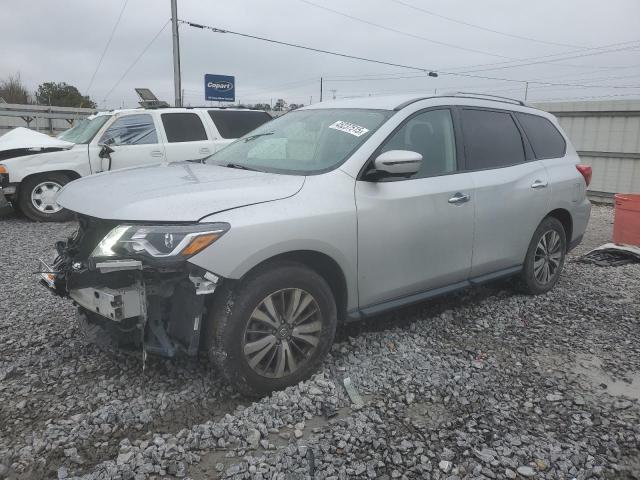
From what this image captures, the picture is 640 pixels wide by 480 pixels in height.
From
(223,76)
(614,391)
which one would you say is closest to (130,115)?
(614,391)

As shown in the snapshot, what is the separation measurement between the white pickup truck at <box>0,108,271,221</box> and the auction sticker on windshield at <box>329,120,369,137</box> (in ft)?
17.7

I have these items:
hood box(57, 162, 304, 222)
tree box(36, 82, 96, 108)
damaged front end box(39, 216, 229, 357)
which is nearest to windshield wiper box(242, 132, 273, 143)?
hood box(57, 162, 304, 222)

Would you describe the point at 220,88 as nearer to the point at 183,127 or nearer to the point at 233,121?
the point at 233,121

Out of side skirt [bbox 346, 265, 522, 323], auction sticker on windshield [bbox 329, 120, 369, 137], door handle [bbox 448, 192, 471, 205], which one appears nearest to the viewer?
side skirt [bbox 346, 265, 522, 323]

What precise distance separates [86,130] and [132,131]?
3.18 feet

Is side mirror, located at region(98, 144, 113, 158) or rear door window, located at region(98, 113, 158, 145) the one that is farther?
rear door window, located at region(98, 113, 158, 145)

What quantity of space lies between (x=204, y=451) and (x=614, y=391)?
2.46 m

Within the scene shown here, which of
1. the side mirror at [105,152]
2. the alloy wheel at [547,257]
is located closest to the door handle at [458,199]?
the alloy wheel at [547,257]

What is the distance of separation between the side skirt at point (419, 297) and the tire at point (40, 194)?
22.3 ft

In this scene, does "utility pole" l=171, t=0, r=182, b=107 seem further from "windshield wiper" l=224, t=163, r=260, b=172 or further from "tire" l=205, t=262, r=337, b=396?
"tire" l=205, t=262, r=337, b=396

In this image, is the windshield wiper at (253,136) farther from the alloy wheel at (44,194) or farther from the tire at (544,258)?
the alloy wheel at (44,194)

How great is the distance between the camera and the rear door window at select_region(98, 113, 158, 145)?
28.5ft

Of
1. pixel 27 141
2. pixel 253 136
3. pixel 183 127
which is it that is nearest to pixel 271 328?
pixel 253 136

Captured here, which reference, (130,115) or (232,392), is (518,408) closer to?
(232,392)
